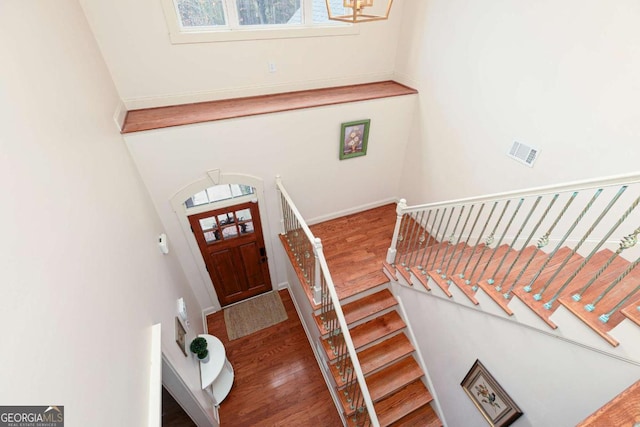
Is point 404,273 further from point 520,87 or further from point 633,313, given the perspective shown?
point 520,87

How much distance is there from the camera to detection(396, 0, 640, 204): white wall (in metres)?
2.16

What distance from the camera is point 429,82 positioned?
3.84m

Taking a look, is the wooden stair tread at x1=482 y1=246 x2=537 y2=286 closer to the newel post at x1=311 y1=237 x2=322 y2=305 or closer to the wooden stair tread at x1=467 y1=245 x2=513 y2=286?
the wooden stair tread at x1=467 y1=245 x2=513 y2=286

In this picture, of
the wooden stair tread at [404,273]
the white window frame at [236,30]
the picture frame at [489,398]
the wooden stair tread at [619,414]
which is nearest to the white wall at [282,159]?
the white window frame at [236,30]

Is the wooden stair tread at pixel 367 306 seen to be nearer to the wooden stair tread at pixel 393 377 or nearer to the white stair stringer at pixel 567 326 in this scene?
the wooden stair tread at pixel 393 377

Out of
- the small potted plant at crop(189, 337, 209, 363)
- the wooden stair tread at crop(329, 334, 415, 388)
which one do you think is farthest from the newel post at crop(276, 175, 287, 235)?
the wooden stair tread at crop(329, 334, 415, 388)

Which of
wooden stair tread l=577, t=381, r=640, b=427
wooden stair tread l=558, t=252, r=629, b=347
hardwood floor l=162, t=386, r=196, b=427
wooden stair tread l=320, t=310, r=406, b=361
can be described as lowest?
hardwood floor l=162, t=386, r=196, b=427

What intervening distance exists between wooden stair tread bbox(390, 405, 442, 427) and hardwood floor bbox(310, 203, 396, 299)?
5.35ft

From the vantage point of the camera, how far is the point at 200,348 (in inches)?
131

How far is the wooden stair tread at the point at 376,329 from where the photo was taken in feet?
11.8

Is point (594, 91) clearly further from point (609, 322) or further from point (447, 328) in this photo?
point (447, 328)

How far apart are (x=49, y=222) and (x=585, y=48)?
389cm

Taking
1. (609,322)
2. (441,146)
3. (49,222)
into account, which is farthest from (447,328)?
(49,222)

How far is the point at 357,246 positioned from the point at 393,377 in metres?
1.81
